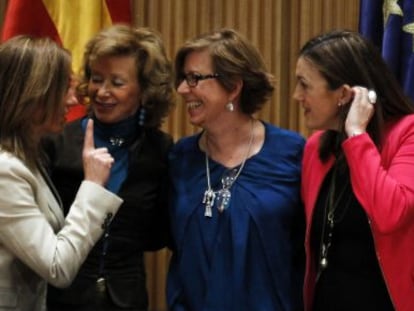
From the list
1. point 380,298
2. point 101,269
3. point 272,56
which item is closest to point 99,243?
point 101,269

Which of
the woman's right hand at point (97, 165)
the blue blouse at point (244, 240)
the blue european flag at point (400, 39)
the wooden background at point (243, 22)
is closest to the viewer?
the woman's right hand at point (97, 165)

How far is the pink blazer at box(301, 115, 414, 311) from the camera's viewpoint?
1.88 meters

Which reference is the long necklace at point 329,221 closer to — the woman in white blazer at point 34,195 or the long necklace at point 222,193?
the long necklace at point 222,193

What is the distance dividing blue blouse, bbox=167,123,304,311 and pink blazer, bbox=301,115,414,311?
0.34 m

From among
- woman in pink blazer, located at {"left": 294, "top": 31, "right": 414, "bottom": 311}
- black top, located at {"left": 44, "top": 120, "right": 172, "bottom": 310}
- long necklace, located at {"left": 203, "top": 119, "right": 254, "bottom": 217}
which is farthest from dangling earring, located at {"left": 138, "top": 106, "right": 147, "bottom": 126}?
woman in pink blazer, located at {"left": 294, "top": 31, "right": 414, "bottom": 311}

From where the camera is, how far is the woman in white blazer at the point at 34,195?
183 centimetres

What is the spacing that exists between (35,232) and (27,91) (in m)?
0.37

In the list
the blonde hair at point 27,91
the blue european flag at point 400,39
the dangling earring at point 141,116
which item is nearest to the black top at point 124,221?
the dangling earring at point 141,116

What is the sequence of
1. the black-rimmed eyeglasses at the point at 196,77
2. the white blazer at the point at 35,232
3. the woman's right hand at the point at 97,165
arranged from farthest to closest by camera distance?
the black-rimmed eyeglasses at the point at 196,77
the woman's right hand at the point at 97,165
the white blazer at the point at 35,232

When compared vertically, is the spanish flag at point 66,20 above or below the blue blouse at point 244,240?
above

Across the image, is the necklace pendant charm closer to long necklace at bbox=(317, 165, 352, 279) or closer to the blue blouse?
long necklace at bbox=(317, 165, 352, 279)

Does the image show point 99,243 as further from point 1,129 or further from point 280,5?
point 280,5

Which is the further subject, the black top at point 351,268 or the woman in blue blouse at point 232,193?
the woman in blue blouse at point 232,193

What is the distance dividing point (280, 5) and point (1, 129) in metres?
1.72
